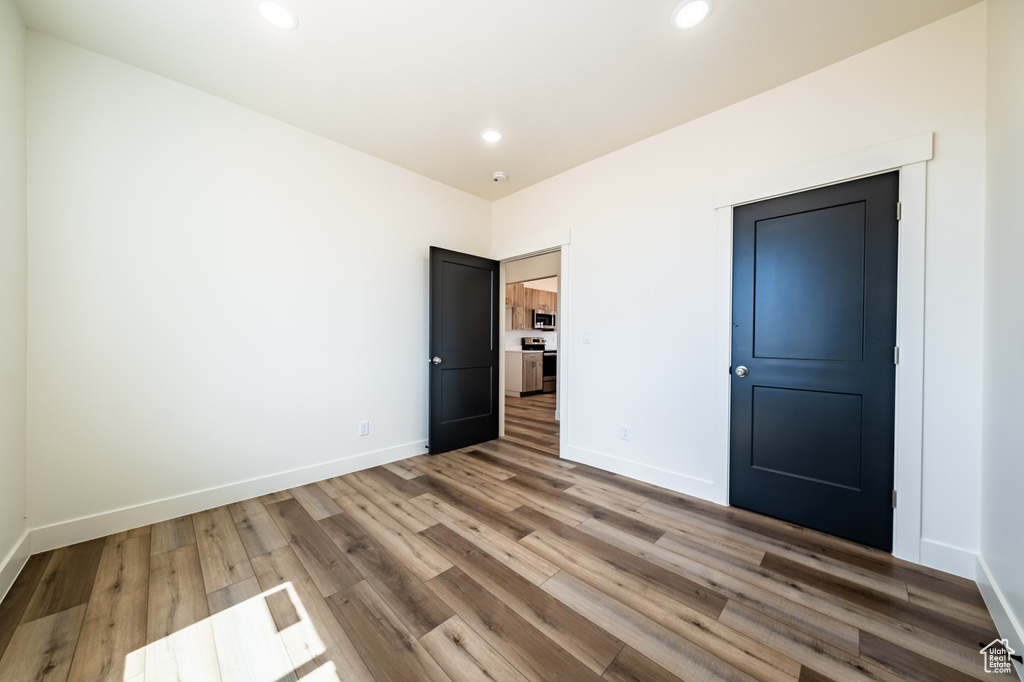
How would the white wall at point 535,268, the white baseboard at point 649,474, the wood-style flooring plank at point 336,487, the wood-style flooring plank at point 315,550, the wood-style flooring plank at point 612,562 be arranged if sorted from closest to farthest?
the wood-style flooring plank at point 612,562 → the wood-style flooring plank at point 315,550 → the white baseboard at point 649,474 → the wood-style flooring plank at point 336,487 → the white wall at point 535,268

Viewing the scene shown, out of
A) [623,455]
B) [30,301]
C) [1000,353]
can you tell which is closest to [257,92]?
[30,301]

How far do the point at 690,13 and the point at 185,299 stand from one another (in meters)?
3.35

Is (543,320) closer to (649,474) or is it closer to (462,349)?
(462,349)

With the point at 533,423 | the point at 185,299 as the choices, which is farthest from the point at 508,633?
the point at 533,423

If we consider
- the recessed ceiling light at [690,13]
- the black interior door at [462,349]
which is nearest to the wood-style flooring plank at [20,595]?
the black interior door at [462,349]

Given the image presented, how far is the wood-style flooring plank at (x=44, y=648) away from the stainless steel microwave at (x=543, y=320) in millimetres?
7159

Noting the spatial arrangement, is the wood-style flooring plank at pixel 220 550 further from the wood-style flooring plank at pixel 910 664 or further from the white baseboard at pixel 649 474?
the wood-style flooring plank at pixel 910 664

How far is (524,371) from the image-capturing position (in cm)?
723

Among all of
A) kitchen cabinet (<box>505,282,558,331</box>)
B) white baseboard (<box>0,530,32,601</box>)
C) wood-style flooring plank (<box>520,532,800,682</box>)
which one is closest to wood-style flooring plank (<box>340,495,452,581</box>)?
wood-style flooring plank (<box>520,532,800,682</box>)

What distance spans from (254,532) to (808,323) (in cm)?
358

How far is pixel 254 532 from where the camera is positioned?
212 centimetres

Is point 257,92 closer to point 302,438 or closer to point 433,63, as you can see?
point 433,63

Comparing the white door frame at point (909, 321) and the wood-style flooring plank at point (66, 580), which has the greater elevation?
the white door frame at point (909, 321)

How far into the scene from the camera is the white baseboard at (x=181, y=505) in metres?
1.96
